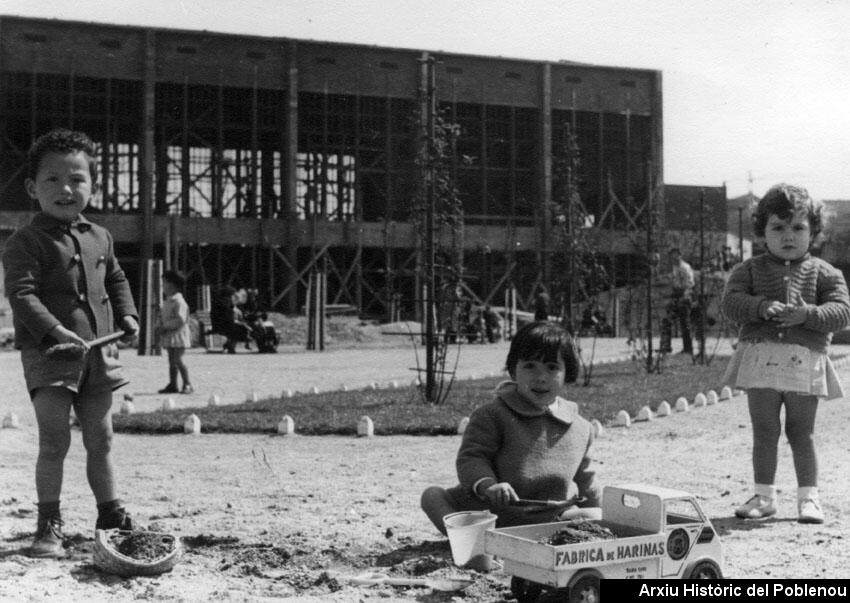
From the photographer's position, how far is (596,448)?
7.83m

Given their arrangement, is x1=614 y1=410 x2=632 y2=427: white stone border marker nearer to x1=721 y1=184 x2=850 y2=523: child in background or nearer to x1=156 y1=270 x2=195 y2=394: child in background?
x1=721 y1=184 x2=850 y2=523: child in background

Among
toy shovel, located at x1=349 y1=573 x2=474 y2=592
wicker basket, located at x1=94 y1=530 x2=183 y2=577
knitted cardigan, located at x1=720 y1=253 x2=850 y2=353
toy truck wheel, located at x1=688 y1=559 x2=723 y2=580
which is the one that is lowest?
toy shovel, located at x1=349 y1=573 x2=474 y2=592

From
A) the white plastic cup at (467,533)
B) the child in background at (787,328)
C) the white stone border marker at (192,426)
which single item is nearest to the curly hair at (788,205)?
the child in background at (787,328)

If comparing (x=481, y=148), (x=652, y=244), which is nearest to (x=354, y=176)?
(x=481, y=148)

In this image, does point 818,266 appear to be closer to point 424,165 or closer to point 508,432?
point 508,432

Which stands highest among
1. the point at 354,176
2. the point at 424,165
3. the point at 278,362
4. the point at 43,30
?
the point at 43,30

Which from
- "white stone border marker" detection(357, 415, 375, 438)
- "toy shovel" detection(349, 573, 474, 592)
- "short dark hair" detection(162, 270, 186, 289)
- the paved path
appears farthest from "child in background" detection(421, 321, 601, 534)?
"short dark hair" detection(162, 270, 186, 289)

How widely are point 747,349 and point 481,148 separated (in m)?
30.2

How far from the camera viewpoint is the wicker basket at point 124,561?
3.99 meters

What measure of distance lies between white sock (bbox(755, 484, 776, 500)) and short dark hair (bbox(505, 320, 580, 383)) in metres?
1.69

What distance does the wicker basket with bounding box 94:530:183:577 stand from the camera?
13.1 feet

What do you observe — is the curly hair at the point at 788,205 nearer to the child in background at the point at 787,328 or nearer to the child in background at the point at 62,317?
the child in background at the point at 787,328

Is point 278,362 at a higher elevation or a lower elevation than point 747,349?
lower

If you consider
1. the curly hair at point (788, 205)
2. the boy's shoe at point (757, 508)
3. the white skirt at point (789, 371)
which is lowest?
the boy's shoe at point (757, 508)
